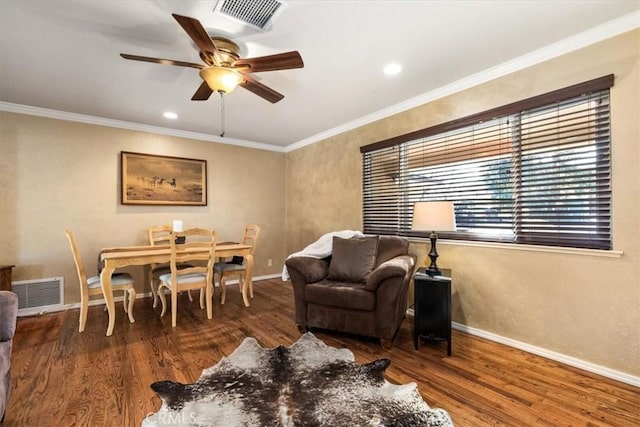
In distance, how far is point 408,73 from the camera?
2705 millimetres

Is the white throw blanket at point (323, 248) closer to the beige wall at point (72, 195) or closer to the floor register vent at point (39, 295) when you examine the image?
the beige wall at point (72, 195)

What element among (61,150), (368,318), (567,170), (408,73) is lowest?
(368,318)

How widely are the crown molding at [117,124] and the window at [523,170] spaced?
278cm

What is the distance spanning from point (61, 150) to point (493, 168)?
4.94 meters

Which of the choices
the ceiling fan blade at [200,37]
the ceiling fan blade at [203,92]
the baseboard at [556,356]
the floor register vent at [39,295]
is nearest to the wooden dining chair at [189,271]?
the ceiling fan blade at [203,92]

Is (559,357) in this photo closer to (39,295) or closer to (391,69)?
(391,69)

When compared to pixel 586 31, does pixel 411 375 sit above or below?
below

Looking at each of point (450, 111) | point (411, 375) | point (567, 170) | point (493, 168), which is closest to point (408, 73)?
point (450, 111)

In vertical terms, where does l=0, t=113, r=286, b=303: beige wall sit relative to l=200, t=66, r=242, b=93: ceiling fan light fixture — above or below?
below

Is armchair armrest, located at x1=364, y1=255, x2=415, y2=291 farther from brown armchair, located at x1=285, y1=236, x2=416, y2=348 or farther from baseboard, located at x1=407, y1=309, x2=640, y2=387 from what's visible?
baseboard, located at x1=407, y1=309, x2=640, y2=387

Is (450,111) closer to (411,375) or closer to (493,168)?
(493,168)

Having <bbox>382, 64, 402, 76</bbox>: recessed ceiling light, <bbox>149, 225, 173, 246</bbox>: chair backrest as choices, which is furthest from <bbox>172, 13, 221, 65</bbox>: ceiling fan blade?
<bbox>149, 225, 173, 246</bbox>: chair backrest

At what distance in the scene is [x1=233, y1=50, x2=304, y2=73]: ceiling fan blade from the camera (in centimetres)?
196

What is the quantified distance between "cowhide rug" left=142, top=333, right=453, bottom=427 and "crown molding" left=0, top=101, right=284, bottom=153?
3490 mm
